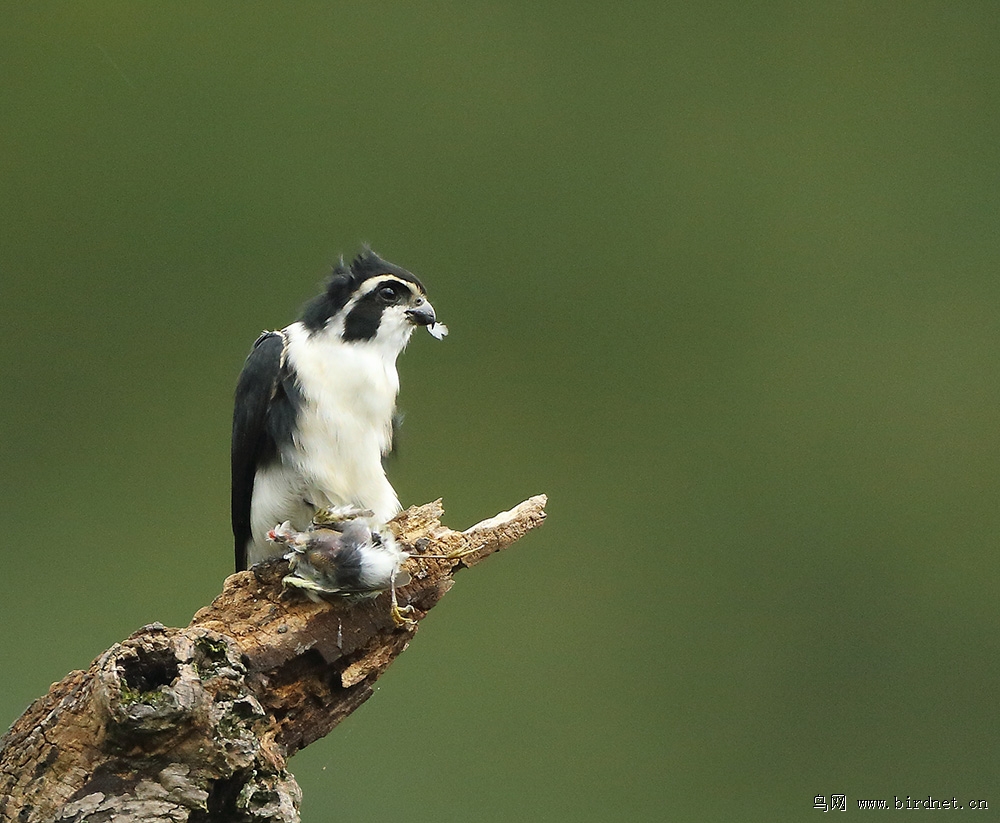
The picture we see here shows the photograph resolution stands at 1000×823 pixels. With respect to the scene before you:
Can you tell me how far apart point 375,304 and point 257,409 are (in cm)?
44

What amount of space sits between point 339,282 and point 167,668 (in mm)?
1413

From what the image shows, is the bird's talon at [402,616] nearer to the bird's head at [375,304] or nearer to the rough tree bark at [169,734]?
the rough tree bark at [169,734]

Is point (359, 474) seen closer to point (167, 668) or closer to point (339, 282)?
point (339, 282)

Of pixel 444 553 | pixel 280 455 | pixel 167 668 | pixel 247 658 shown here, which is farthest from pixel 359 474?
pixel 167 668

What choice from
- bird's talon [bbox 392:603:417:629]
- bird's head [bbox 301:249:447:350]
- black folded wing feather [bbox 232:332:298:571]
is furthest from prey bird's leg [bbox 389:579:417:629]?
bird's head [bbox 301:249:447:350]

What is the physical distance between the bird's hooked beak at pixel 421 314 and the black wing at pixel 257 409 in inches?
15.0

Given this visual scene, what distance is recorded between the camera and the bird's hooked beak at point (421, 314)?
3717 millimetres

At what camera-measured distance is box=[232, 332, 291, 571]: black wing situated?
375 cm

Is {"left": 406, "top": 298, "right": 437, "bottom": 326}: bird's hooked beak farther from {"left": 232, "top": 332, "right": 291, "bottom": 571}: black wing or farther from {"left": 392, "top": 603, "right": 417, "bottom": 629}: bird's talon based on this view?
{"left": 392, "top": 603, "right": 417, "bottom": 629}: bird's talon

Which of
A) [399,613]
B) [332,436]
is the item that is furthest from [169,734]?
[332,436]

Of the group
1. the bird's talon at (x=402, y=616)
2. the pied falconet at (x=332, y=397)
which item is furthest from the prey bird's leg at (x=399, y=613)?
the pied falconet at (x=332, y=397)

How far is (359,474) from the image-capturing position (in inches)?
147

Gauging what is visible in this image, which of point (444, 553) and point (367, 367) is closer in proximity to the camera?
point (444, 553)

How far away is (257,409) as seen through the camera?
3.76m
